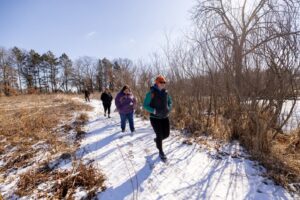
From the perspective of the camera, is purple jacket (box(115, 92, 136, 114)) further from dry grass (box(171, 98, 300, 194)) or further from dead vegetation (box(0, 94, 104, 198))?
dry grass (box(171, 98, 300, 194))

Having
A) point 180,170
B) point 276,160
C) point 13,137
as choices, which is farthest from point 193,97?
point 13,137

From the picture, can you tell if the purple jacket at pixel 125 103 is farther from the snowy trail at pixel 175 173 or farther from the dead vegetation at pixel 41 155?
the dead vegetation at pixel 41 155

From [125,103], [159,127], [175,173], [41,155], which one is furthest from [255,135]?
[41,155]

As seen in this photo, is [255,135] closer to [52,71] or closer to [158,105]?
[158,105]

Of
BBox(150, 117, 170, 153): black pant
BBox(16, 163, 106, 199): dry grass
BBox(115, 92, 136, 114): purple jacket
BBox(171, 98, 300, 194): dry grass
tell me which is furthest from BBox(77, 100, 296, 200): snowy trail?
BBox(115, 92, 136, 114): purple jacket

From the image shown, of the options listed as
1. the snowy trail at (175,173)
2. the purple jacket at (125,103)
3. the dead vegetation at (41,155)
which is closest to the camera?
the snowy trail at (175,173)

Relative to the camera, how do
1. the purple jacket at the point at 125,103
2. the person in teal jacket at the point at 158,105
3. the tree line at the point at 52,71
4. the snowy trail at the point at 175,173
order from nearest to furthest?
the snowy trail at the point at 175,173 → the person in teal jacket at the point at 158,105 → the purple jacket at the point at 125,103 → the tree line at the point at 52,71

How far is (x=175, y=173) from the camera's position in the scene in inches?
144

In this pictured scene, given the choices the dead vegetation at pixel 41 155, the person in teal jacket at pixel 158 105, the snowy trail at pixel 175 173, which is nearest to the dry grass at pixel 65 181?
the dead vegetation at pixel 41 155

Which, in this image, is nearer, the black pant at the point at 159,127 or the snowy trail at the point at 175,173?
the snowy trail at the point at 175,173

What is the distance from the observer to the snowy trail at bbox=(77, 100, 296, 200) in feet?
10.1

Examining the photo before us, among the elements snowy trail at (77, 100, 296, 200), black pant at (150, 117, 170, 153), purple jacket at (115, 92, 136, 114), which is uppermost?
purple jacket at (115, 92, 136, 114)

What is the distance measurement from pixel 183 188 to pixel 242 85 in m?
3.83

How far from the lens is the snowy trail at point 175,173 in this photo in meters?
3.07
